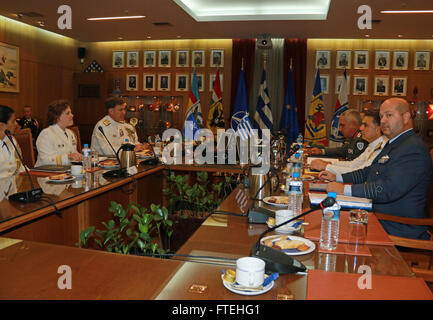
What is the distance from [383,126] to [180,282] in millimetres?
1955

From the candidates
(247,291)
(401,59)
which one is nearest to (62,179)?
(247,291)

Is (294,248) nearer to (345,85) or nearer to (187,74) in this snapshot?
(345,85)

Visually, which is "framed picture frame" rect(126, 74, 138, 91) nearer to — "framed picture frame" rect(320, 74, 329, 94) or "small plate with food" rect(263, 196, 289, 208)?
"framed picture frame" rect(320, 74, 329, 94)

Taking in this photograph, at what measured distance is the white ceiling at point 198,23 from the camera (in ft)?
19.8

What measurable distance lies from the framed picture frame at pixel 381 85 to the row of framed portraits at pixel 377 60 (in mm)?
222

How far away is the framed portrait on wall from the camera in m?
8.65

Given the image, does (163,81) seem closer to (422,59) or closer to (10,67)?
(10,67)

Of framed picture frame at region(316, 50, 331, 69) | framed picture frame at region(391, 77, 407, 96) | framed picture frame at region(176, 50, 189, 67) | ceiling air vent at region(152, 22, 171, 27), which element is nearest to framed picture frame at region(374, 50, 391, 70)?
framed picture frame at region(391, 77, 407, 96)

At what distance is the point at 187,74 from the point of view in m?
9.40

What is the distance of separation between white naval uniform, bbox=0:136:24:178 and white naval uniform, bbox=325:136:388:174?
9.04 feet

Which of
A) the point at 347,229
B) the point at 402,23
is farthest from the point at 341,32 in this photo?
the point at 347,229

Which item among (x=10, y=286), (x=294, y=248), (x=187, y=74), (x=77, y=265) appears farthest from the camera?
(x=187, y=74)

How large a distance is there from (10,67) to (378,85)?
26.1 ft

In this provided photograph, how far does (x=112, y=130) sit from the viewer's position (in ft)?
17.1
